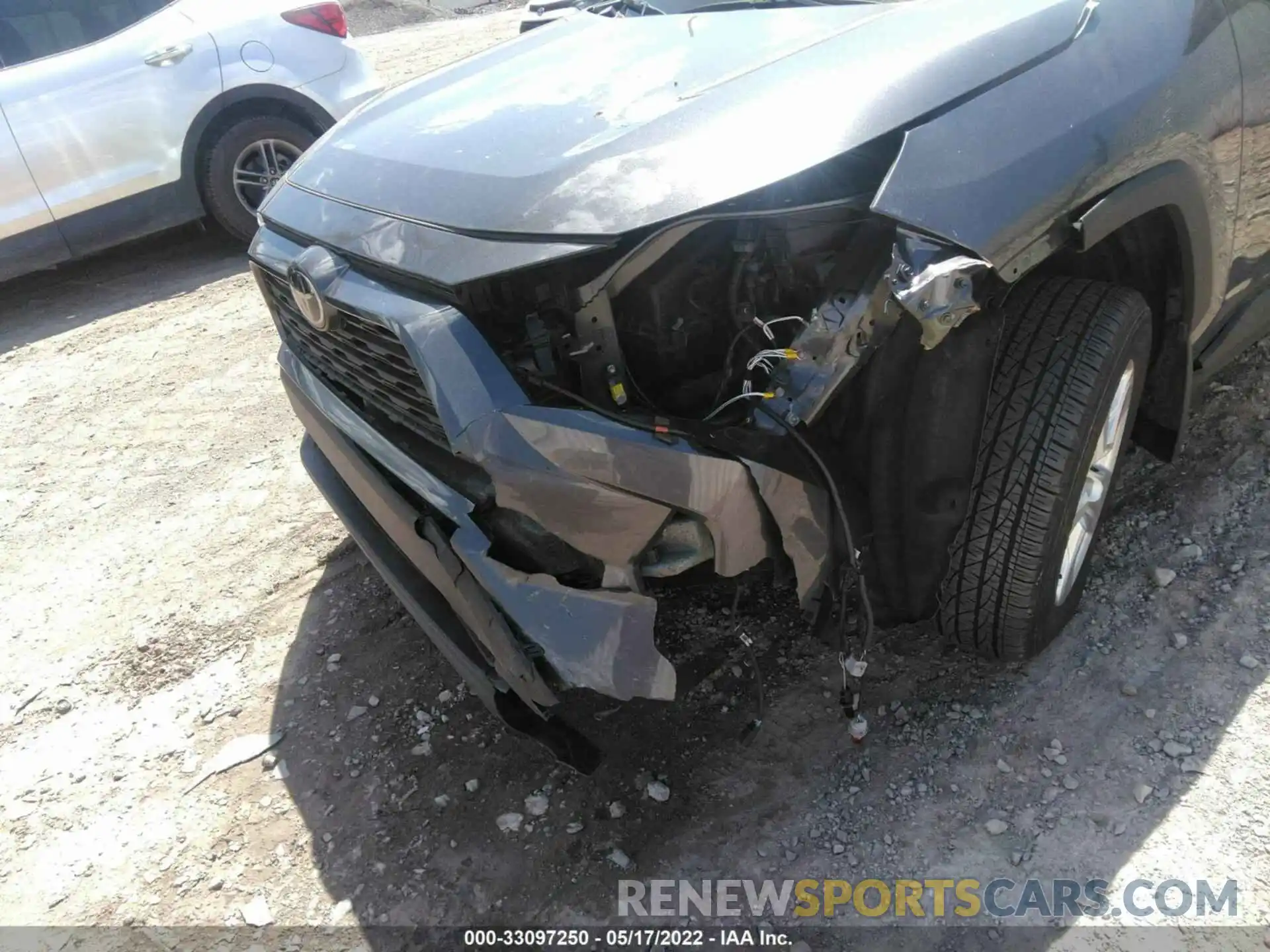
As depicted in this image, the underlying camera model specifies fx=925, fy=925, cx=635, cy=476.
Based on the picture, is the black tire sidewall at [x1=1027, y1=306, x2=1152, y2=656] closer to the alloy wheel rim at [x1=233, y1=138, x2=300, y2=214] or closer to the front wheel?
the front wheel

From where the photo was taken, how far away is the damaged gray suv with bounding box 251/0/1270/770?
5.80 feet

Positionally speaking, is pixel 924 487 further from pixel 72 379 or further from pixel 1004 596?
pixel 72 379

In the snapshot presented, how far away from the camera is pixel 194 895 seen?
2.22 m

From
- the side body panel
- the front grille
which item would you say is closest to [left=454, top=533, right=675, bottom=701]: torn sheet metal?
the front grille

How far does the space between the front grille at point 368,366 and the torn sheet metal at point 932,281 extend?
0.92 metres

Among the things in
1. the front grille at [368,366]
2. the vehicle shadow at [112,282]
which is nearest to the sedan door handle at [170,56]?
the vehicle shadow at [112,282]

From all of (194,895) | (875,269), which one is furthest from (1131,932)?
(194,895)

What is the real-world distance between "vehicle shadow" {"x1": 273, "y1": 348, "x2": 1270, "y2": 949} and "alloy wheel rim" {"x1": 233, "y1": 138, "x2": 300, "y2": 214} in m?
4.03

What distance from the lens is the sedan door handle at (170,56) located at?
5352 mm

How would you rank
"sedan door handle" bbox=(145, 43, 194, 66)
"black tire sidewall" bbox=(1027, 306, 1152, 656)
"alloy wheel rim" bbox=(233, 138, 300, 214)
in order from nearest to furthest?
"black tire sidewall" bbox=(1027, 306, 1152, 656) → "sedan door handle" bbox=(145, 43, 194, 66) → "alloy wheel rim" bbox=(233, 138, 300, 214)

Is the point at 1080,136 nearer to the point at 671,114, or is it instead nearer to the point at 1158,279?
the point at 1158,279

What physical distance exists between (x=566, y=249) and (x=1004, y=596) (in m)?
1.28

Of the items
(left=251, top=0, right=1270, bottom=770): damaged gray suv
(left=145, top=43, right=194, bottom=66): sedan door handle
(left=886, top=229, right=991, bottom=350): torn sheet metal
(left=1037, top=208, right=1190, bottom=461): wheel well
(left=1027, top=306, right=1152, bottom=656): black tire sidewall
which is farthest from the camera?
(left=145, top=43, right=194, bottom=66): sedan door handle

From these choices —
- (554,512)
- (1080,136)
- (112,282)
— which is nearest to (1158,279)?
(1080,136)
